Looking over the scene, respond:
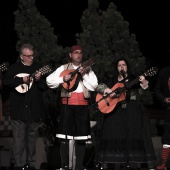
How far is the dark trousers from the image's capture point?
876 centimetres

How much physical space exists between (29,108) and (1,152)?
170cm

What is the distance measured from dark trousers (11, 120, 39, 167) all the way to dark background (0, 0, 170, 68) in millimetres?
4831

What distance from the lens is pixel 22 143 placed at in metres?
8.79

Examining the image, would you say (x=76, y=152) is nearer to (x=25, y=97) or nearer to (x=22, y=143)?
(x=22, y=143)

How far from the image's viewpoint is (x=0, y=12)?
530 inches

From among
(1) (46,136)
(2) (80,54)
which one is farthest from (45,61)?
(2) (80,54)

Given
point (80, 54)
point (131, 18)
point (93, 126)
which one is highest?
point (131, 18)

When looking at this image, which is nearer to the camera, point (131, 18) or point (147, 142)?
point (147, 142)

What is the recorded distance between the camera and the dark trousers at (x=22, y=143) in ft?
28.7

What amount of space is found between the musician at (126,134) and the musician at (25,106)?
957mm

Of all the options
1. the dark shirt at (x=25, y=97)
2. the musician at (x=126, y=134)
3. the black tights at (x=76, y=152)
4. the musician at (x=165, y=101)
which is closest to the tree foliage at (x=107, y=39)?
the musician at (x=165, y=101)

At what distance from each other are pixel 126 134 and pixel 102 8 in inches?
214

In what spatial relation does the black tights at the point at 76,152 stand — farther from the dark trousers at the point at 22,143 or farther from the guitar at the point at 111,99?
the guitar at the point at 111,99

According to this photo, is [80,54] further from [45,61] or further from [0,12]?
[0,12]
